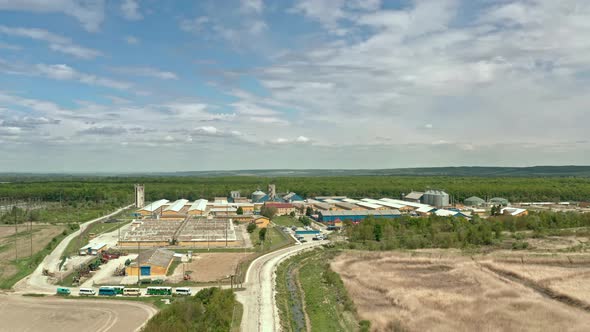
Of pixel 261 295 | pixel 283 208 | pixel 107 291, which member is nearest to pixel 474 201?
pixel 283 208

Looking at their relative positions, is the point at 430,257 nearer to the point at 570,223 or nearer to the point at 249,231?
the point at 249,231

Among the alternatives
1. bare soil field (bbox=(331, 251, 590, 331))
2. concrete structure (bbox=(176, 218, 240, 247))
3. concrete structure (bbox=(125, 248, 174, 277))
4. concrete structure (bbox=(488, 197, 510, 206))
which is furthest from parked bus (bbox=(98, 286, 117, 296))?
concrete structure (bbox=(488, 197, 510, 206))

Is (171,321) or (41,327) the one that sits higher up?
(171,321)

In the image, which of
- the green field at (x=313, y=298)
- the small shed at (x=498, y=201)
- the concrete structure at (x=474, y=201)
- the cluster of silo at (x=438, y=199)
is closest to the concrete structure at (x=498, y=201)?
the small shed at (x=498, y=201)

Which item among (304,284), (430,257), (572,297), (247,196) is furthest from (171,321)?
(247,196)

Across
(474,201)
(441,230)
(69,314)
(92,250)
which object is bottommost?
(69,314)

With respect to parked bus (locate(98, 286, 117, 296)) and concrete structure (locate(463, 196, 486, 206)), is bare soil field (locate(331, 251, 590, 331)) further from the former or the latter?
concrete structure (locate(463, 196, 486, 206))

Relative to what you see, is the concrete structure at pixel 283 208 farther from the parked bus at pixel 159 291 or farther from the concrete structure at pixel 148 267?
the parked bus at pixel 159 291

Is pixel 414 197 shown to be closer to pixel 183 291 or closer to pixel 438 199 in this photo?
pixel 438 199
